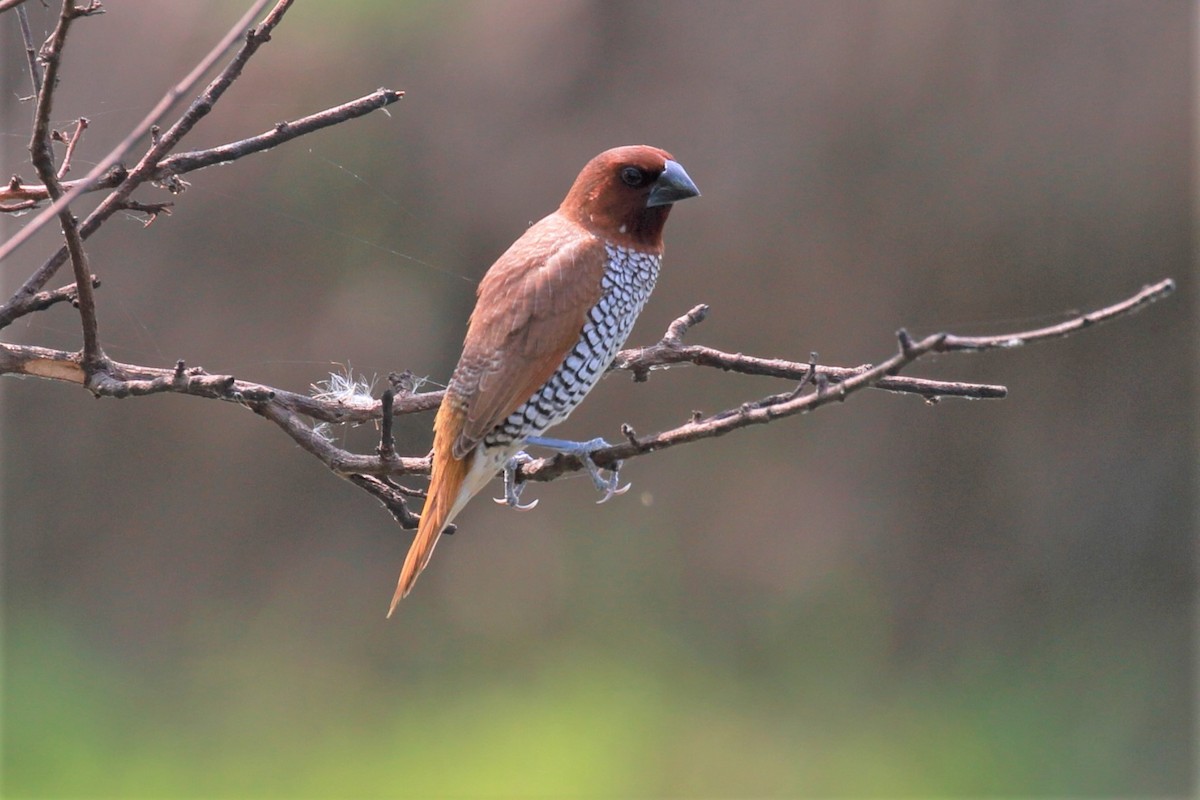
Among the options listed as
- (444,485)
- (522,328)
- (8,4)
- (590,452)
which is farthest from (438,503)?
(8,4)

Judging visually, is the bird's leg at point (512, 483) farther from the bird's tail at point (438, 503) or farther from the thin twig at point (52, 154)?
the thin twig at point (52, 154)

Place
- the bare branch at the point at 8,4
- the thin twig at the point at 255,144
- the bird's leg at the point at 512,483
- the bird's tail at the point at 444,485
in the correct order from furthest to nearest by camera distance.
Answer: the bird's leg at the point at 512,483 → the bird's tail at the point at 444,485 → the thin twig at the point at 255,144 → the bare branch at the point at 8,4

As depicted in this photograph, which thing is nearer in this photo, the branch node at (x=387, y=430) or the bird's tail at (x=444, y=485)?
the branch node at (x=387, y=430)

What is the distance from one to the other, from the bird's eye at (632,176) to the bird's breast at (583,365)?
0.23m

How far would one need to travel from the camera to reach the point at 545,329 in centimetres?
273

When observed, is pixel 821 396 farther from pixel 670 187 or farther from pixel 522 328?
pixel 670 187

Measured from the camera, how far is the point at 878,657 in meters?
6.02

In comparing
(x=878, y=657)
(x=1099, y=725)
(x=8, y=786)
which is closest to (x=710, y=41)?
(x=878, y=657)

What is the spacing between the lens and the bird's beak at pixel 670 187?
9.40 feet

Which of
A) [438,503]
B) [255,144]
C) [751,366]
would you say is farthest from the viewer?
[438,503]

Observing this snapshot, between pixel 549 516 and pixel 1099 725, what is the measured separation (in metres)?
2.84

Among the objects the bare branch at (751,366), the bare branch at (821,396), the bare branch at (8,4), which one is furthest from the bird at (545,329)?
the bare branch at (8,4)

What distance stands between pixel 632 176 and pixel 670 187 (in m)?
0.10

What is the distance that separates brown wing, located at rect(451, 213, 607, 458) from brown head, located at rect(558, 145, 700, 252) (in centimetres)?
10
